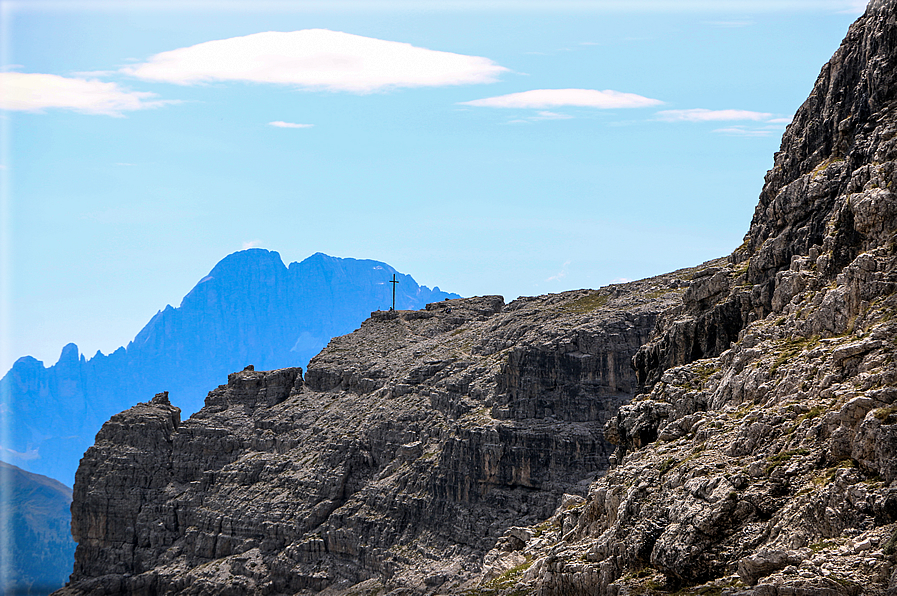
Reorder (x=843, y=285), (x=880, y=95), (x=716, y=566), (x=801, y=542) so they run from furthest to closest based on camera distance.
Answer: (x=880, y=95), (x=843, y=285), (x=716, y=566), (x=801, y=542)

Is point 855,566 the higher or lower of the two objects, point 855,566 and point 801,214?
the lower

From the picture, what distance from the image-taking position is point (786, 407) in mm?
87375

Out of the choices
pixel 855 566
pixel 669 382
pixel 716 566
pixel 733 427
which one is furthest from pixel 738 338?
pixel 855 566

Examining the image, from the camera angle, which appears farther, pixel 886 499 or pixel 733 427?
pixel 733 427

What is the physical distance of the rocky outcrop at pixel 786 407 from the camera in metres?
76.0

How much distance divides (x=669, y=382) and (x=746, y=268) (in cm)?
1349

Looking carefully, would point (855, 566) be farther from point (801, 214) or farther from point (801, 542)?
point (801, 214)

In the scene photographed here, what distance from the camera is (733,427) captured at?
9381 centimetres

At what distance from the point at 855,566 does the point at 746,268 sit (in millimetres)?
52437

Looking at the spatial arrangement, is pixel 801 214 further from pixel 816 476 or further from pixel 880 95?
pixel 816 476

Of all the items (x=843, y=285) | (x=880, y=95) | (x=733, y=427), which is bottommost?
(x=733, y=427)

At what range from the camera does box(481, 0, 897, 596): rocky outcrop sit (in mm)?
76000

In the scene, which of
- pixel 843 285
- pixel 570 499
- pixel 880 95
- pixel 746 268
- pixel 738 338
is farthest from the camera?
pixel 570 499

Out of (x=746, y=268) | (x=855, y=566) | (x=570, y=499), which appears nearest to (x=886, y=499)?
(x=855, y=566)
